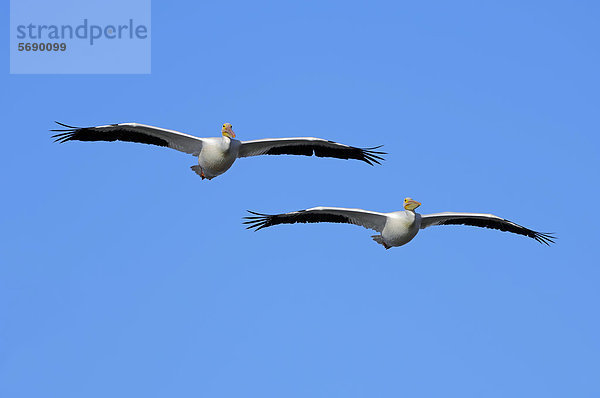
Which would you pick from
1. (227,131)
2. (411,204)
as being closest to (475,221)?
(411,204)

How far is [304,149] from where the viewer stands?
25.5 m

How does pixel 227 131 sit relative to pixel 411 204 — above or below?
above

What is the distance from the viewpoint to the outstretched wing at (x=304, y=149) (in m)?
25.0

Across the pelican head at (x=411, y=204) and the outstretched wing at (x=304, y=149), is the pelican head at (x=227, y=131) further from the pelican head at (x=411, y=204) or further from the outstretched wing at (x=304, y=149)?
the pelican head at (x=411, y=204)

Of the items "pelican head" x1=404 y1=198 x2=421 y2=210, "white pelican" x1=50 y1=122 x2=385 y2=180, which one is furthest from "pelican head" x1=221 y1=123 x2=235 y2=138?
"pelican head" x1=404 y1=198 x2=421 y2=210

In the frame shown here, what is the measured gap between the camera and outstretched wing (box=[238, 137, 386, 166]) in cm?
2497

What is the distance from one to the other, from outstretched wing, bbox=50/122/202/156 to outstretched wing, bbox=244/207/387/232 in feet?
7.13

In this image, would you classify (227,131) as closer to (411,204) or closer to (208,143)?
(208,143)

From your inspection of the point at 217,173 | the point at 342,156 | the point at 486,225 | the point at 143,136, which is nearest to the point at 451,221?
the point at 486,225

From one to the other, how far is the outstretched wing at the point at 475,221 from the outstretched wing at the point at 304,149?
2338 millimetres

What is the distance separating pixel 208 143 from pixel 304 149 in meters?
2.45

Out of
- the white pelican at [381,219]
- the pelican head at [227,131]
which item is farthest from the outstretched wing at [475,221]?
the pelican head at [227,131]

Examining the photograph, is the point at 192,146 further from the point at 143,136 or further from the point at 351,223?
the point at 351,223

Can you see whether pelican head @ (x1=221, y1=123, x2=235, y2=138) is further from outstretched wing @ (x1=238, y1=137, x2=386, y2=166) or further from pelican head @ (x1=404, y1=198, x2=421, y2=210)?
pelican head @ (x1=404, y1=198, x2=421, y2=210)
